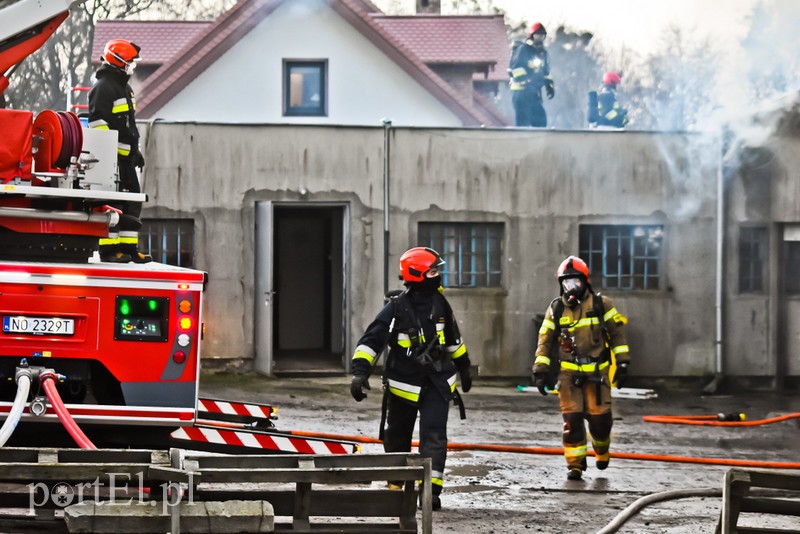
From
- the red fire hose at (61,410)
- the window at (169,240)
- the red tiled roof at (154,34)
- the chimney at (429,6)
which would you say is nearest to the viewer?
the red fire hose at (61,410)

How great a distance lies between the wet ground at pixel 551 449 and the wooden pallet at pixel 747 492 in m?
2.01

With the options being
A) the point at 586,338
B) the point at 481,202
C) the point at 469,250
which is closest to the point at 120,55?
the point at 586,338

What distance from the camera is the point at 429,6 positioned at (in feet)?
108

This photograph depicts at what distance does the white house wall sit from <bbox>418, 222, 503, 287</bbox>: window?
27.5ft

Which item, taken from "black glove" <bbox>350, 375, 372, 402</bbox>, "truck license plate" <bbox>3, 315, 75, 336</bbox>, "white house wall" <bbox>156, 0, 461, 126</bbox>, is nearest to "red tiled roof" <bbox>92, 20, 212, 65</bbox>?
"white house wall" <bbox>156, 0, 461, 126</bbox>

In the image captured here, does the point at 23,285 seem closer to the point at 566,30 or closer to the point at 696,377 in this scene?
the point at 696,377

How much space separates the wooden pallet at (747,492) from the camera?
20.0ft

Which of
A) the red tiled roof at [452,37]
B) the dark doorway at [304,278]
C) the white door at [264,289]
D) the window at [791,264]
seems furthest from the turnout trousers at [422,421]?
the red tiled roof at [452,37]

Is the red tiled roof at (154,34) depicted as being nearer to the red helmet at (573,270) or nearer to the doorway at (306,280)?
the doorway at (306,280)

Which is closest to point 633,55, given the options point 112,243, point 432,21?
point 432,21

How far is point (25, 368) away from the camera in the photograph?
24.7 feet

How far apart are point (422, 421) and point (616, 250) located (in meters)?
9.24

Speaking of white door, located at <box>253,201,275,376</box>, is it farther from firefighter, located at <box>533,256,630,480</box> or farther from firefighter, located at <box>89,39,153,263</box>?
firefighter, located at <box>533,256,630,480</box>

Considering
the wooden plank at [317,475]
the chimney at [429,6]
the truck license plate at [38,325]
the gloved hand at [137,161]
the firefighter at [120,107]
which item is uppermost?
the chimney at [429,6]
